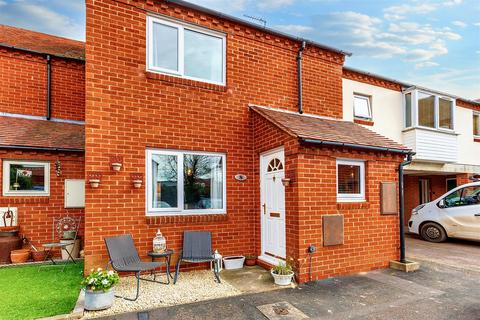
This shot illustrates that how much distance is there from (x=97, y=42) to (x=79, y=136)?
3.37 metres

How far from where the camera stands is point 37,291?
187 inches

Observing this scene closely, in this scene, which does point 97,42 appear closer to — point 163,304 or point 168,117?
point 168,117

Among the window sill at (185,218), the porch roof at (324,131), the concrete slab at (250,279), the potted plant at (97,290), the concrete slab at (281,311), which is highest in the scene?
the porch roof at (324,131)

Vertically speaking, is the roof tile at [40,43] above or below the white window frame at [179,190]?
above

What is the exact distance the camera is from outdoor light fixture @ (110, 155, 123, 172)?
5398 millimetres

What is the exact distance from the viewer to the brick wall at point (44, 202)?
6.96 meters

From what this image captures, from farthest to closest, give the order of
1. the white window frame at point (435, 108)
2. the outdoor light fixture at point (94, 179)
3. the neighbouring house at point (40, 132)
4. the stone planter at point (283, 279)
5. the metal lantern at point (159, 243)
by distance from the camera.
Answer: the white window frame at point (435, 108) → the neighbouring house at point (40, 132) → the metal lantern at point (159, 243) → the outdoor light fixture at point (94, 179) → the stone planter at point (283, 279)

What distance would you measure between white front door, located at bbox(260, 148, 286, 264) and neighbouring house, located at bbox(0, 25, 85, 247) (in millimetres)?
4575

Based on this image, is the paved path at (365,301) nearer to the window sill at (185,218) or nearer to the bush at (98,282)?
the bush at (98,282)

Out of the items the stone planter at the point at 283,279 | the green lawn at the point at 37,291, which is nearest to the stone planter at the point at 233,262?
the stone planter at the point at 283,279

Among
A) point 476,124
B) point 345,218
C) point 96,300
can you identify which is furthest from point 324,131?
point 476,124

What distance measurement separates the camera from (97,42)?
219 inches

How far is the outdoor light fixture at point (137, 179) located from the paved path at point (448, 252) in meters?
6.66

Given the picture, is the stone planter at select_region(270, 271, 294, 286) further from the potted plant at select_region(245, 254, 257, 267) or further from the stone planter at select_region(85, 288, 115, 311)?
the stone planter at select_region(85, 288, 115, 311)
